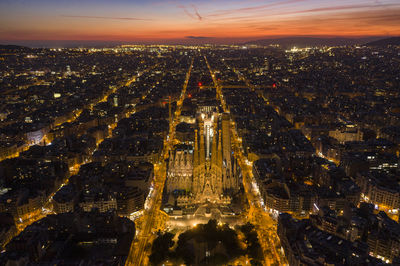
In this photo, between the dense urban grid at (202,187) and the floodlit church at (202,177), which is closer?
the dense urban grid at (202,187)

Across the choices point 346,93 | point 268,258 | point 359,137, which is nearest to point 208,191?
point 268,258

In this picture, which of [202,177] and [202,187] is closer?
[202,187]

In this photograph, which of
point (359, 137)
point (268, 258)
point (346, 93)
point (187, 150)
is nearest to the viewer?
point (268, 258)

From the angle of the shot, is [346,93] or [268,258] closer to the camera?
[268,258]

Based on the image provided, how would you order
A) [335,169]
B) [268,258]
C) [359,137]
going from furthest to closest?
[359,137]
[335,169]
[268,258]

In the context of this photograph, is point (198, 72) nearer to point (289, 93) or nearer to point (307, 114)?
point (289, 93)

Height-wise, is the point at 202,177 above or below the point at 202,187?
→ above

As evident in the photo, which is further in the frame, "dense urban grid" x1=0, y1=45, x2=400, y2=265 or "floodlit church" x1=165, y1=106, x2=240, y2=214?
"floodlit church" x1=165, y1=106, x2=240, y2=214

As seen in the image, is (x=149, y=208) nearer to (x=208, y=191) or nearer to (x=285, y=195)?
(x=208, y=191)

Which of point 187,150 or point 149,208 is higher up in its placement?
point 187,150
